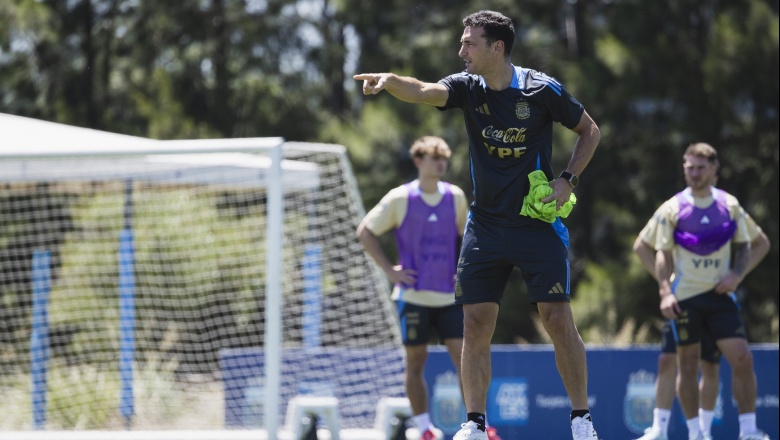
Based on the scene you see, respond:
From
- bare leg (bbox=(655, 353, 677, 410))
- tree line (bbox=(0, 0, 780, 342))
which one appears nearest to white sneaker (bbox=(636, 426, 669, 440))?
bare leg (bbox=(655, 353, 677, 410))

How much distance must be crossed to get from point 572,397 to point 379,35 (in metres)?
14.1

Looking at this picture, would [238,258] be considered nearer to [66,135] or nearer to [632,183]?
[66,135]

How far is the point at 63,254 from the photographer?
46.1 ft

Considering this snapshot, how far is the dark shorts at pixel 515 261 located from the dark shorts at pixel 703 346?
3.01m

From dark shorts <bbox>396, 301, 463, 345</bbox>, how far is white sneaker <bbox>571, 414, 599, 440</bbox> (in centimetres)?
254

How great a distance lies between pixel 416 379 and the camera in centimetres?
792

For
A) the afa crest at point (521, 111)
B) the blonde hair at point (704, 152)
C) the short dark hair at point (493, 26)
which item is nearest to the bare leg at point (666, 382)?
the blonde hair at point (704, 152)

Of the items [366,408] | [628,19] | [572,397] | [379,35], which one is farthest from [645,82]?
[572,397]

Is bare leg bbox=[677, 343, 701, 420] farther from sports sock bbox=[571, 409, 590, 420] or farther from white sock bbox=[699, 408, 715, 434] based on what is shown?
sports sock bbox=[571, 409, 590, 420]

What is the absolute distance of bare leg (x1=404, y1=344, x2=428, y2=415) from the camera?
7.90 meters

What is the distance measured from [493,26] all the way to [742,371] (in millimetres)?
3769

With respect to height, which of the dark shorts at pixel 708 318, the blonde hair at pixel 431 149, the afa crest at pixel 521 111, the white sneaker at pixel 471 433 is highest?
the afa crest at pixel 521 111

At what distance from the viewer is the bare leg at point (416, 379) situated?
7902 millimetres

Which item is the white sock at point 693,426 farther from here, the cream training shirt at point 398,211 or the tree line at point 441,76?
the tree line at point 441,76
